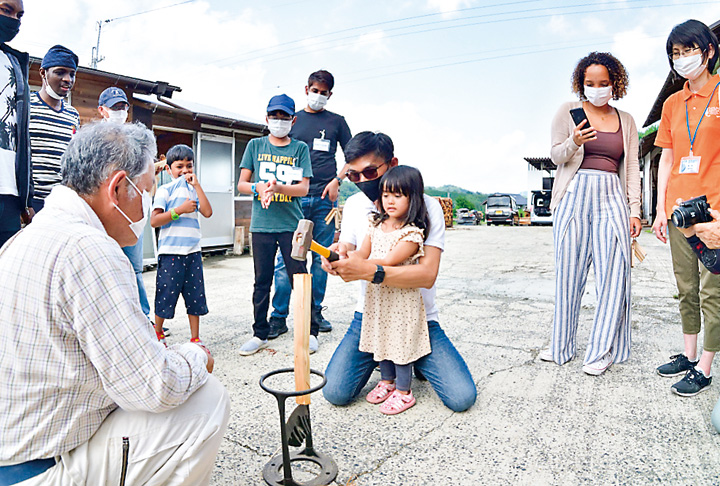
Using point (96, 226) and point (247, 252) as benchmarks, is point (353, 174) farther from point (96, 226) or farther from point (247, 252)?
point (247, 252)

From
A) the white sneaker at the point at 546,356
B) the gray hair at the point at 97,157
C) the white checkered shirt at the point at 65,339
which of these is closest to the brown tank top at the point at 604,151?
the white sneaker at the point at 546,356

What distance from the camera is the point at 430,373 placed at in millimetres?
2629

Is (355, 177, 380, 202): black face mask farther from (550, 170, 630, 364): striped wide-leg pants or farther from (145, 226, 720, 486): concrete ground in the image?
(550, 170, 630, 364): striped wide-leg pants

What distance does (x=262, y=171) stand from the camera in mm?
3742

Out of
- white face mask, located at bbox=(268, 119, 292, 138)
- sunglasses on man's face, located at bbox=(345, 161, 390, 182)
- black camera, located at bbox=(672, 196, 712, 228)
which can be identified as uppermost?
white face mask, located at bbox=(268, 119, 292, 138)

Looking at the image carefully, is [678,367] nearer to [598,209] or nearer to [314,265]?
[598,209]

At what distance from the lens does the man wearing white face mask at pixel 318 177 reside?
3.89m

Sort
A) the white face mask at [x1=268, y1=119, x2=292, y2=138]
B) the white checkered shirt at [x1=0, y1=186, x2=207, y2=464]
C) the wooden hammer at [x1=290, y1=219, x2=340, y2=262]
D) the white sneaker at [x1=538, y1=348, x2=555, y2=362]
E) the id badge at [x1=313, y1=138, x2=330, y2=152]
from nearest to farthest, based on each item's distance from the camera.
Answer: the white checkered shirt at [x1=0, y1=186, x2=207, y2=464] < the wooden hammer at [x1=290, y1=219, x2=340, y2=262] < the white sneaker at [x1=538, y1=348, x2=555, y2=362] < the white face mask at [x1=268, y1=119, x2=292, y2=138] < the id badge at [x1=313, y1=138, x2=330, y2=152]

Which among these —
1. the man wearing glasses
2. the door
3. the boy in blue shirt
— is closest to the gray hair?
the man wearing glasses

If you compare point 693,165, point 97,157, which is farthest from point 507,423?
point 97,157

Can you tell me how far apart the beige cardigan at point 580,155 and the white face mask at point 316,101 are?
1848mm

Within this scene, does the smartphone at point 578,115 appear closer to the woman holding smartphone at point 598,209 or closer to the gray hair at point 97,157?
the woman holding smartphone at point 598,209

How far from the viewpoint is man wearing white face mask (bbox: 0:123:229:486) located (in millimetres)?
1228

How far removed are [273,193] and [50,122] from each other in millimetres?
1410
